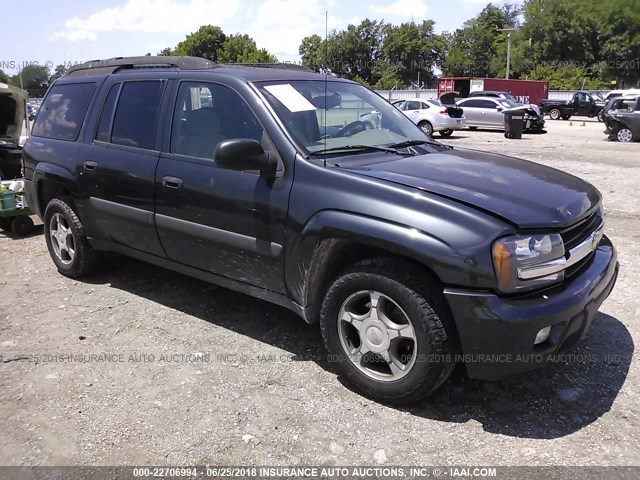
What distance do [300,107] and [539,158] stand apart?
12229 millimetres

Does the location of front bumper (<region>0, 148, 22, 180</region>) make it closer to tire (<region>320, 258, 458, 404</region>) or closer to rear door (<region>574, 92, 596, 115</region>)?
tire (<region>320, 258, 458, 404</region>)

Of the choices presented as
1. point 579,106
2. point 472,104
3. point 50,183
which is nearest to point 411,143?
point 50,183

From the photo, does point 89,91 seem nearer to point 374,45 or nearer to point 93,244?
point 93,244

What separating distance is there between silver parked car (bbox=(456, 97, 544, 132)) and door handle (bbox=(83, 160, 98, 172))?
22.0 metres

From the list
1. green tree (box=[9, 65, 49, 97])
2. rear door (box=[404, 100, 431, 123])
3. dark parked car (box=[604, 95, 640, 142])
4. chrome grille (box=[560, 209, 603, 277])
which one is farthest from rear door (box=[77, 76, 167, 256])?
dark parked car (box=[604, 95, 640, 142])

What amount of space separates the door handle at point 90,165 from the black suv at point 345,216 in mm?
16

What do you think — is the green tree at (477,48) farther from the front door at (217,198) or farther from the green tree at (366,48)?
the front door at (217,198)

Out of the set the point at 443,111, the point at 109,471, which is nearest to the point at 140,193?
the point at 109,471

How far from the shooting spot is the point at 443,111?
21531 mm

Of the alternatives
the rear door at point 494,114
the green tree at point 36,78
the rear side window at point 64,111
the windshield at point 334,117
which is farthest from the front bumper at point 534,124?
the rear side window at point 64,111

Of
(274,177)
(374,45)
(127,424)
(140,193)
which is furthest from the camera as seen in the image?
(374,45)

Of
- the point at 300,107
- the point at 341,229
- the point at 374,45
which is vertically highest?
the point at 374,45

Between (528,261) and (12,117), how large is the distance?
794 centimetres

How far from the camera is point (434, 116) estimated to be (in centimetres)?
2159
